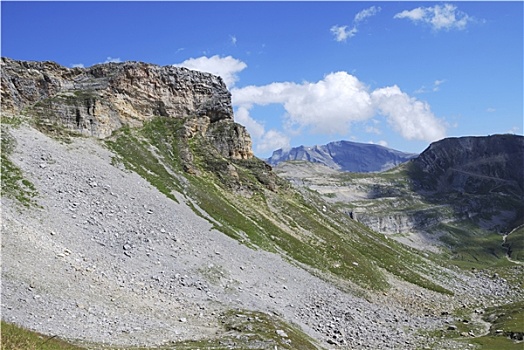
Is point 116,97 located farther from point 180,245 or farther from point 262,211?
point 180,245

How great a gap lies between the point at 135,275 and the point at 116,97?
62.1 meters

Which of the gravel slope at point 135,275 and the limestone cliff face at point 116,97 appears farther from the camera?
the limestone cliff face at point 116,97

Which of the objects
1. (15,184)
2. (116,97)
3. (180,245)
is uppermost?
(116,97)

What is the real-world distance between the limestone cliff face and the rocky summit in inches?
12.3

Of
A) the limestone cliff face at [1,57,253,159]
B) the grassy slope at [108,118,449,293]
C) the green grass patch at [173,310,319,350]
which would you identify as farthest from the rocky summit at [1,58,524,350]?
the grassy slope at [108,118,449,293]

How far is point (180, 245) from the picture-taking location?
60.8 meters

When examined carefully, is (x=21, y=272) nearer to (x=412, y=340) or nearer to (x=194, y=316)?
(x=194, y=316)

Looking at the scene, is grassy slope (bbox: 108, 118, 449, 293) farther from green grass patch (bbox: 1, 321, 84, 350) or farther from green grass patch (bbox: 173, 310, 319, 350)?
green grass patch (bbox: 1, 321, 84, 350)

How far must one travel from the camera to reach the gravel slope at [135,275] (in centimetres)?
3753

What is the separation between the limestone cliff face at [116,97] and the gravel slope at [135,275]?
973cm

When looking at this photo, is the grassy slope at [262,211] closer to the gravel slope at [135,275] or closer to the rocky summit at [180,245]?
the rocky summit at [180,245]

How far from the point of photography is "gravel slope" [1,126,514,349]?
37531 mm

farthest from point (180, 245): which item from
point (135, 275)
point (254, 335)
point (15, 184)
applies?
point (254, 335)

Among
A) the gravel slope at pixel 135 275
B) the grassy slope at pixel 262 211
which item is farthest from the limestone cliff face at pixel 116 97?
the gravel slope at pixel 135 275
